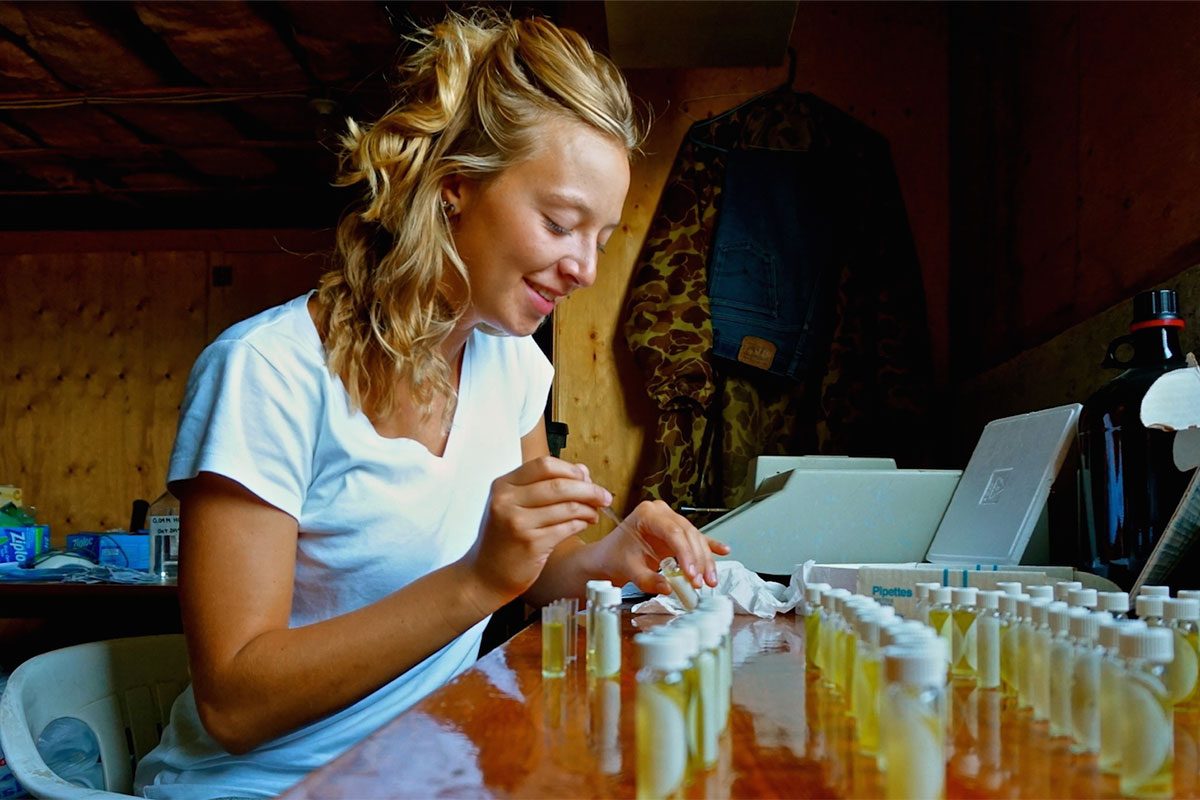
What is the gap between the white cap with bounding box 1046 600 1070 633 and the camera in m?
0.80

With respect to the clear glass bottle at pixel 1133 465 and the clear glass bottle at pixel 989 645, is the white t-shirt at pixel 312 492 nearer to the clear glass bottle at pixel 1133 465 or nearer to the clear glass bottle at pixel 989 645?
the clear glass bottle at pixel 989 645

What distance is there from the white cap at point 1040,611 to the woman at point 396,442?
16.4 inches

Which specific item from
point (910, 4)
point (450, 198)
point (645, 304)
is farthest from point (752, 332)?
point (450, 198)

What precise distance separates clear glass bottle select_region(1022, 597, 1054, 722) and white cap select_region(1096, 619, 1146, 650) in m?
0.09

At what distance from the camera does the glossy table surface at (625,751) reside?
2.07ft

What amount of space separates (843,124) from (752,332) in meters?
0.75

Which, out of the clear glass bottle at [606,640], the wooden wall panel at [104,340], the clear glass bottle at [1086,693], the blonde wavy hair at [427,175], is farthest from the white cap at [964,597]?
the wooden wall panel at [104,340]

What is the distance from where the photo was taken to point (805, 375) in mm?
3053

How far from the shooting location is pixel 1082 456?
60.3 inches

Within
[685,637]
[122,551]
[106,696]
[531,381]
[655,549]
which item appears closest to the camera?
[685,637]

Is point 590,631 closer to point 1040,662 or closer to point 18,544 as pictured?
point 1040,662

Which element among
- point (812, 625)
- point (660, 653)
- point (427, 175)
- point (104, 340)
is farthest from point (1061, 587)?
point (104, 340)

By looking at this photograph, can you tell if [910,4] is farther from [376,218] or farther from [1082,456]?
[376,218]

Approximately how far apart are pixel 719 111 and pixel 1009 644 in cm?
266
